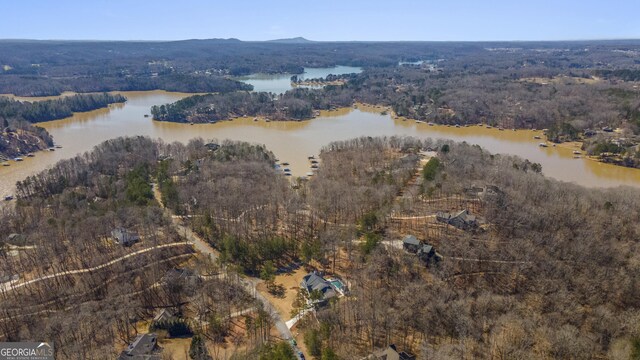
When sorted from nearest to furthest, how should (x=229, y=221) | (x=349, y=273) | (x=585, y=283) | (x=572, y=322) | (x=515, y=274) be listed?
(x=572, y=322)
(x=585, y=283)
(x=515, y=274)
(x=349, y=273)
(x=229, y=221)

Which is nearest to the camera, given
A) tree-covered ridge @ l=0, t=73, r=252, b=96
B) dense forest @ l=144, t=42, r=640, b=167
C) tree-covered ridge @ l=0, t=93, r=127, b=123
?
dense forest @ l=144, t=42, r=640, b=167

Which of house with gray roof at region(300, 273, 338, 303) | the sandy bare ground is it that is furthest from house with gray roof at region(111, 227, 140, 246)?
house with gray roof at region(300, 273, 338, 303)

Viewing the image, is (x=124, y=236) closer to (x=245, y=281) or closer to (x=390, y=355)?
(x=245, y=281)

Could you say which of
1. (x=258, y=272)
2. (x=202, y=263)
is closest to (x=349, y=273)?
(x=258, y=272)

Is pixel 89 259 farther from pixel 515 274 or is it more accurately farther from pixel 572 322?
pixel 572 322

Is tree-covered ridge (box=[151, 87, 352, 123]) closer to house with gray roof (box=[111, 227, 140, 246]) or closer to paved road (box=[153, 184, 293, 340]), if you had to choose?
paved road (box=[153, 184, 293, 340])
